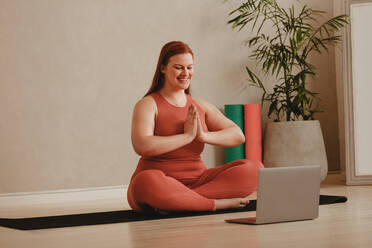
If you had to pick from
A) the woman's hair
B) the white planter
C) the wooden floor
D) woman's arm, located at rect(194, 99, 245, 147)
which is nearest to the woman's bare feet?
the wooden floor

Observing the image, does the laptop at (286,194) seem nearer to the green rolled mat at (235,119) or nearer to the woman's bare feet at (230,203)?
the woman's bare feet at (230,203)

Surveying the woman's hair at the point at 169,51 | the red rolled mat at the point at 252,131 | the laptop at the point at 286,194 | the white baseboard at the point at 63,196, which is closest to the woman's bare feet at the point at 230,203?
the laptop at the point at 286,194

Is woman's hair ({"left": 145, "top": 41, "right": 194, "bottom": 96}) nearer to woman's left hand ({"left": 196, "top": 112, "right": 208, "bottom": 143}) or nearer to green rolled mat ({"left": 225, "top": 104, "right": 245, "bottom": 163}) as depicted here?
woman's left hand ({"left": 196, "top": 112, "right": 208, "bottom": 143})

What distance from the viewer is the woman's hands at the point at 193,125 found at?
10.5ft

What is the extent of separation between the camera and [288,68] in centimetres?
495

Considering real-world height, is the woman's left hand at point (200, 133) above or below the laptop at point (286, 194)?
above

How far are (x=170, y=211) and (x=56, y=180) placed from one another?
1.47 metres

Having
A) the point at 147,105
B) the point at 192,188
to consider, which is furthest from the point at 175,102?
the point at 192,188

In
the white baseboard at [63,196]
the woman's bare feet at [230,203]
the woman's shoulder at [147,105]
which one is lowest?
the white baseboard at [63,196]

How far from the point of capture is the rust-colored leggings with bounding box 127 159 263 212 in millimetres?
3182

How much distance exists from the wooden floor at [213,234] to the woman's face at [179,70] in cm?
75

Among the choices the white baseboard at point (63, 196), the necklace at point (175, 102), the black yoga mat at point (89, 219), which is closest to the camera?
the black yoga mat at point (89, 219)

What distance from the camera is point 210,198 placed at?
3.36 metres

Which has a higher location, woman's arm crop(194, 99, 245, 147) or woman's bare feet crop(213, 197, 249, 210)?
woman's arm crop(194, 99, 245, 147)
